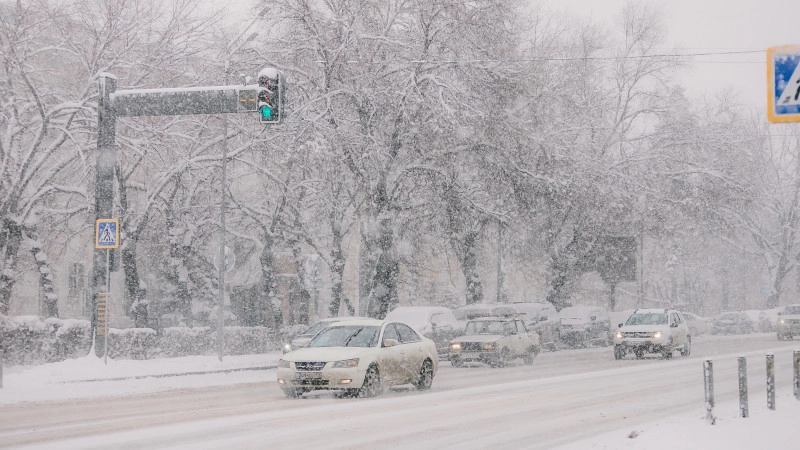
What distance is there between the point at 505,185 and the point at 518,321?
5761mm

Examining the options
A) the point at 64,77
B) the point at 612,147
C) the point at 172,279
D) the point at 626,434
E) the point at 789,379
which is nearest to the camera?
the point at 626,434

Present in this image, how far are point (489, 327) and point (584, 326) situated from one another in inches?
667

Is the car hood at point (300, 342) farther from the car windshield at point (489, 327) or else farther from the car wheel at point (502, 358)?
the car wheel at point (502, 358)

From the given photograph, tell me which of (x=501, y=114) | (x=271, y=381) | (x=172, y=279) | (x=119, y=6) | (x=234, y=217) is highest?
(x=119, y=6)

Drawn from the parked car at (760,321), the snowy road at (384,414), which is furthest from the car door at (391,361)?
the parked car at (760,321)

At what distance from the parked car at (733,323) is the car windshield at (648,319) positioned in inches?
1364

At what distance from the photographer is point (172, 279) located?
3928 cm

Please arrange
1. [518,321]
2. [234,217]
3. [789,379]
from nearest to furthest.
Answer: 1. [789,379]
2. [518,321]
3. [234,217]

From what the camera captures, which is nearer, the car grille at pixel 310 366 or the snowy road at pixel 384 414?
the snowy road at pixel 384 414

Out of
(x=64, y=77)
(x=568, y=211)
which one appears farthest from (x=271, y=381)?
(x=568, y=211)

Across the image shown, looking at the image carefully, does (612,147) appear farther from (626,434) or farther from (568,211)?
(626,434)

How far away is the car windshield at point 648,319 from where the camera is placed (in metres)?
34.1

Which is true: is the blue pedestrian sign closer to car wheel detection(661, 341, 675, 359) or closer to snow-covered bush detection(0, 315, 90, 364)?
snow-covered bush detection(0, 315, 90, 364)

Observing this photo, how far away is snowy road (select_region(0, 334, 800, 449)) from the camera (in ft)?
41.3
